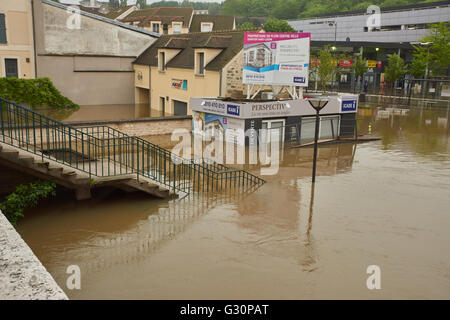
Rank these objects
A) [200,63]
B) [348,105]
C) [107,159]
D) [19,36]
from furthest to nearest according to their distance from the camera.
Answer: [19,36], [200,63], [348,105], [107,159]

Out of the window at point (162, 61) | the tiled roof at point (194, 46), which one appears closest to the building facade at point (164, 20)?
the tiled roof at point (194, 46)

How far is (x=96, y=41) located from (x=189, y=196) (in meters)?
24.8

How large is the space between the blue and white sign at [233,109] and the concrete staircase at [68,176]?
9.91 metres

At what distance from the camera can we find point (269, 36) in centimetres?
2378

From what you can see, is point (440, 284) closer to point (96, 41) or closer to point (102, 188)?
point (102, 188)

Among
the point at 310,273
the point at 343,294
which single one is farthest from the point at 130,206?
the point at 343,294

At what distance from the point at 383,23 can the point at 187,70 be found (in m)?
51.1

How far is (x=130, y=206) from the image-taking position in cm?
1333

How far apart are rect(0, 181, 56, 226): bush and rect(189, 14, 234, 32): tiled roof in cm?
5323

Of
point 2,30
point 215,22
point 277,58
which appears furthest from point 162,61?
A: point 215,22

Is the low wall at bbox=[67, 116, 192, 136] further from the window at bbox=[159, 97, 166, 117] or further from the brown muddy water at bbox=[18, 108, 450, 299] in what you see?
the brown muddy water at bbox=[18, 108, 450, 299]

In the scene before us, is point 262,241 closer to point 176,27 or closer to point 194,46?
point 194,46

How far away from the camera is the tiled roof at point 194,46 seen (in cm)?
2831

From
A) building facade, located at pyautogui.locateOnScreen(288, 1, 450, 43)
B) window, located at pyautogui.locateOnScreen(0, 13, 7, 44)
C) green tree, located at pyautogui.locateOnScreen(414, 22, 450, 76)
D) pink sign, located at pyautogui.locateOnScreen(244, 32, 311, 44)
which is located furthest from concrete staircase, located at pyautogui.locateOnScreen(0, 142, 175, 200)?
building facade, located at pyautogui.locateOnScreen(288, 1, 450, 43)
